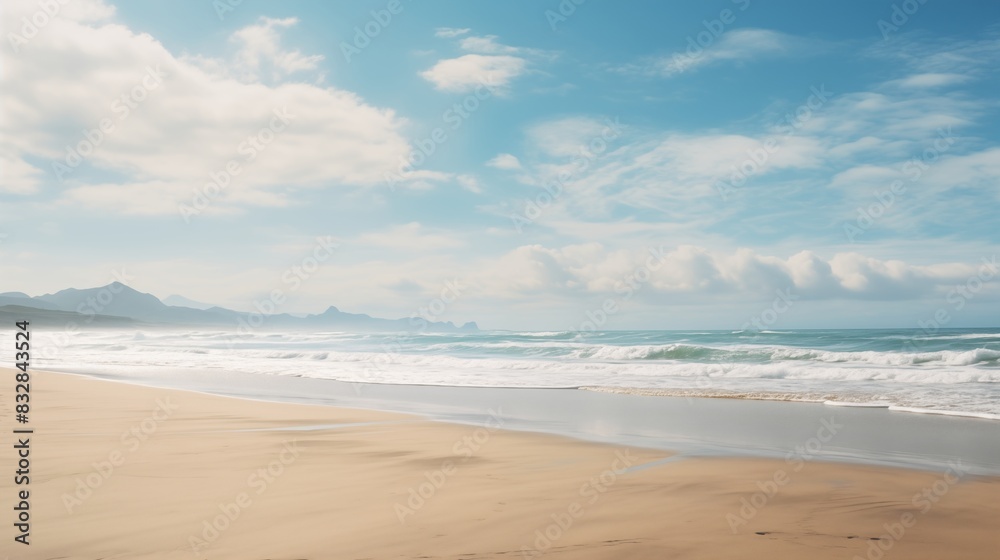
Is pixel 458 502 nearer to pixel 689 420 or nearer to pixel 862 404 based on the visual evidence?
pixel 689 420

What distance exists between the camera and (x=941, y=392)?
42.9 feet

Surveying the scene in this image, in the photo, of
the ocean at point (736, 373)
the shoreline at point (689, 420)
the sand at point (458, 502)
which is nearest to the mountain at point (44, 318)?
the ocean at point (736, 373)

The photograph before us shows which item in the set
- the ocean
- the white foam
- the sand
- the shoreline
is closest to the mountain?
the ocean

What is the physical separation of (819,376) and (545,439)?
12.8 metres

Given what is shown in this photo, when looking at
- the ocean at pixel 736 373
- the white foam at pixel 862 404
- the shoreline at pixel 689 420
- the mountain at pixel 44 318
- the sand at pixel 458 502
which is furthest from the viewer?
the mountain at pixel 44 318

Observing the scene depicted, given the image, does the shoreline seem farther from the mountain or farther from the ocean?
the mountain

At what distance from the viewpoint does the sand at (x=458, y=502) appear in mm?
3916

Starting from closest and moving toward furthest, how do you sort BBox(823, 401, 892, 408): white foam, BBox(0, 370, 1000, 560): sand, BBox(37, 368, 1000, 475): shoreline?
1. BBox(0, 370, 1000, 560): sand
2. BBox(37, 368, 1000, 475): shoreline
3. BBox(823, 401, 892, 408): white foam

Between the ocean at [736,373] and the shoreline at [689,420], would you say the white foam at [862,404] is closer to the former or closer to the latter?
the ocean at [736,373]

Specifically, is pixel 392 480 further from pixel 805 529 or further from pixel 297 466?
pixel 805 529

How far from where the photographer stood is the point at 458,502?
4.97m

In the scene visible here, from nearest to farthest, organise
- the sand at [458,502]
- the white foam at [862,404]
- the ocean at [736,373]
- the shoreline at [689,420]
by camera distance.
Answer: the sand at [458,502], the shoreline at [689,420], the white foam at [862,404], the ocean at [736,373]

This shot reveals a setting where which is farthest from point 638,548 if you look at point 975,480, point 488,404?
point 488,404

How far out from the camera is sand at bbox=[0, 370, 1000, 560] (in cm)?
392
